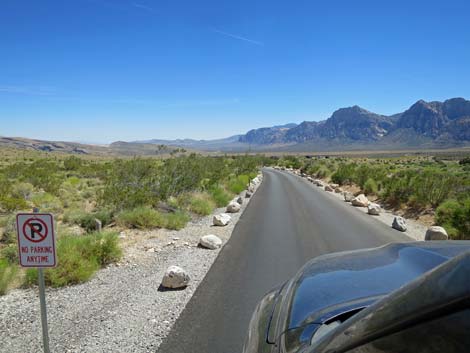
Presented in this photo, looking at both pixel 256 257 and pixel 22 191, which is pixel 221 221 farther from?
pixel 22 191

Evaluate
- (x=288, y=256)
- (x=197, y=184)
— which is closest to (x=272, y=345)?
(x=288, y=256)

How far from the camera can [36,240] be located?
13.0 ft

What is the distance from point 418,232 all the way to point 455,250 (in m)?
10.8

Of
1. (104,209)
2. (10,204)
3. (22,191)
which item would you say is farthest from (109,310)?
(22,191)

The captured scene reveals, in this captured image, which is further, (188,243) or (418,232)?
(418,232)

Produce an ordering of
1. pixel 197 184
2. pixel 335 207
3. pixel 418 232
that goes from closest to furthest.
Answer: pixel 418 232
pixel 335 207
pixel 197 184

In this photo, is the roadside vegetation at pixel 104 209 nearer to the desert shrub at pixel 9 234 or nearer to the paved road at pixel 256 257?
the desert shrub at pixel 9 234

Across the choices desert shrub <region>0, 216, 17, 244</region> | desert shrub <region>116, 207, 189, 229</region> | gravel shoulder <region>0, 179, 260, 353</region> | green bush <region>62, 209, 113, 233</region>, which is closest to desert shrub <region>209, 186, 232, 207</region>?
desert shrub <region>116, 207, 189, 229</region>

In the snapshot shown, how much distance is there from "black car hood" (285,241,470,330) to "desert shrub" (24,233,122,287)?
212 inches

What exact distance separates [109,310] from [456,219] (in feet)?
38.1

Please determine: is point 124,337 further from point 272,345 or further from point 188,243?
point 188,243

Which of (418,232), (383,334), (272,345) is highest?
(383,334)

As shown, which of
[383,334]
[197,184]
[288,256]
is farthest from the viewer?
[197,184]

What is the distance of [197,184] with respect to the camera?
66.8 feet
